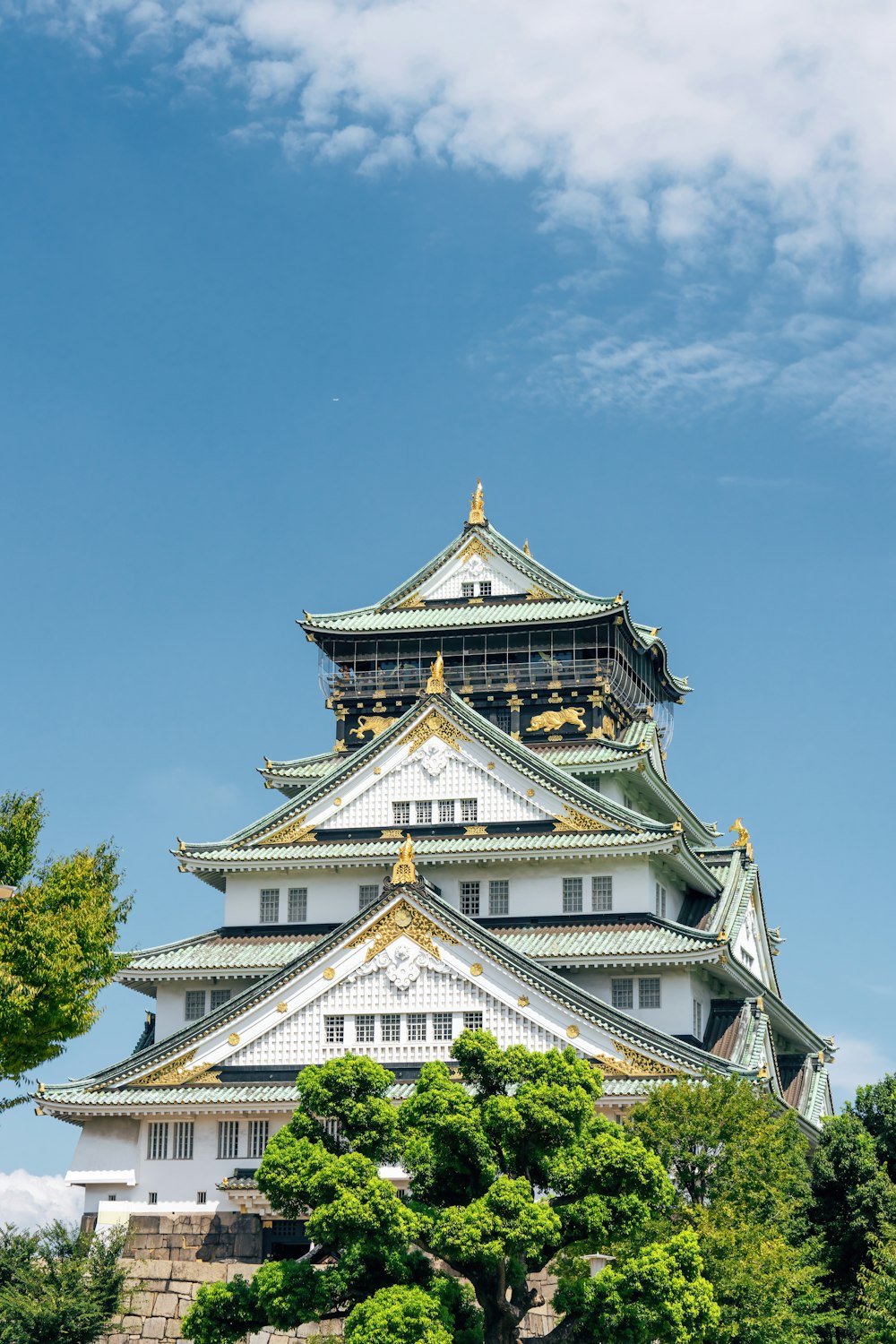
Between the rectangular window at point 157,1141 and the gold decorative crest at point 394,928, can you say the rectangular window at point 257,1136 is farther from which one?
the gold decorative crest at point 394,928

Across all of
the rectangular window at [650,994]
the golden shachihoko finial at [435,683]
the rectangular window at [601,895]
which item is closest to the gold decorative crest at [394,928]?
the rectangular window at [601,895]

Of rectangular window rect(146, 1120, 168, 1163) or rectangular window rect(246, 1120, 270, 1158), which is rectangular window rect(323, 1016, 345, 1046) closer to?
rectangular window rect(246, 1120, 270, 1158)

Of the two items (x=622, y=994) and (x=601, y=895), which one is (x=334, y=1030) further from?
(x=601, y=895)

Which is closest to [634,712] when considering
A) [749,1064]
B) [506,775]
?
[506,775]

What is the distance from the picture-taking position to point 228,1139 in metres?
55.9

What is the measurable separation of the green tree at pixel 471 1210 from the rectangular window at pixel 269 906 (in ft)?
72.2

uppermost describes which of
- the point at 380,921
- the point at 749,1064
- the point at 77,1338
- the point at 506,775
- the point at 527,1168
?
the point at 506,775

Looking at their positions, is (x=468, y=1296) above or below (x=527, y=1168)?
below

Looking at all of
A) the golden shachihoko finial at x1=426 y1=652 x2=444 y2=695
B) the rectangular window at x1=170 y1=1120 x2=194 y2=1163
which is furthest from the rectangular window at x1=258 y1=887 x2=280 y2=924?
the rectangular window at x1=170 y1=1120 x2=194 y2=1163

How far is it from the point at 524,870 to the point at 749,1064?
30.7ft

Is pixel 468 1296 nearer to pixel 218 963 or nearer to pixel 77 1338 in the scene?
pixel 77 1338

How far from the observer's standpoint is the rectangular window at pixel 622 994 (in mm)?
59094

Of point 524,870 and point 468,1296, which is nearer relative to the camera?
point 468,1296

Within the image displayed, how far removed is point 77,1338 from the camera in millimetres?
45094
